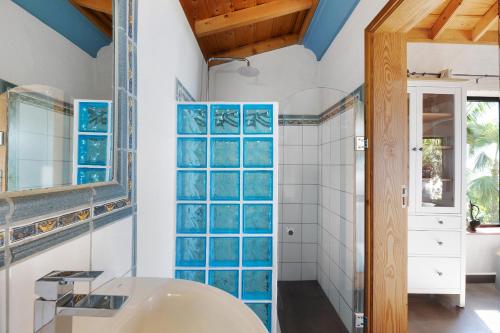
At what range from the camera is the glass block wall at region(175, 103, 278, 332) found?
1.50 m

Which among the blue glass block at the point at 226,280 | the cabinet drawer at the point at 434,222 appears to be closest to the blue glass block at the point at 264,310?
the blue glass block at the point at 226,280

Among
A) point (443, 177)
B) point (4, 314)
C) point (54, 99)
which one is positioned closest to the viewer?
point (4, 314)

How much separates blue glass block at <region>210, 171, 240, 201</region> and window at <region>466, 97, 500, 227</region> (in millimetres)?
2656

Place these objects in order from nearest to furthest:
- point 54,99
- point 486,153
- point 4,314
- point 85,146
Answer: point 4,314, point 54,99, point 85,146, point 486,153

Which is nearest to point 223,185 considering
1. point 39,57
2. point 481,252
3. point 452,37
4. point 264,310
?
point 264,310

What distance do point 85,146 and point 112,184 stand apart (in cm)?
14

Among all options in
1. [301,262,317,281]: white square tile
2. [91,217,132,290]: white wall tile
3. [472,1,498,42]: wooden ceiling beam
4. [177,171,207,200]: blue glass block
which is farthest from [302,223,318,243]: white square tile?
[472,1,498,42]: wooden ceiling beam

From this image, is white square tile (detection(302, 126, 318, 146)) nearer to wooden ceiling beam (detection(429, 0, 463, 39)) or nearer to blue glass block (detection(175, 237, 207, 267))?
blue glass block (detection(175, 237, 207, 267))

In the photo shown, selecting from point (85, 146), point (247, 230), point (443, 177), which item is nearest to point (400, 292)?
point (247, 230)

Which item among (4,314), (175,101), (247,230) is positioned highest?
(175,101)

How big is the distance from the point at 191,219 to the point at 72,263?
0.96 meters

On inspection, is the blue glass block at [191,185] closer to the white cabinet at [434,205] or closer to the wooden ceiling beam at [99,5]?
the wooden ceiling beam at [99,5]

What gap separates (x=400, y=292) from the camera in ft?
4.96

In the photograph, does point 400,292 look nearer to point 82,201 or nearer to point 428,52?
point 82,201
